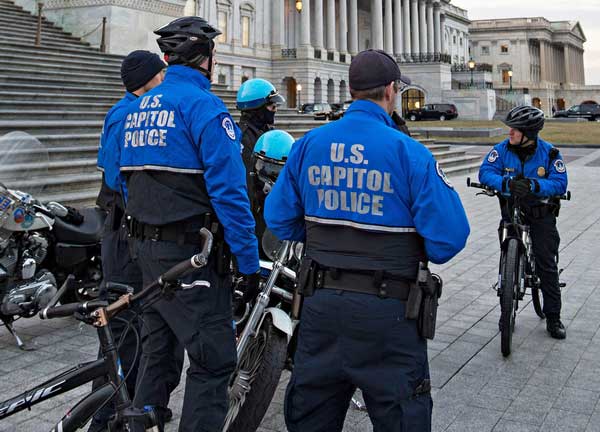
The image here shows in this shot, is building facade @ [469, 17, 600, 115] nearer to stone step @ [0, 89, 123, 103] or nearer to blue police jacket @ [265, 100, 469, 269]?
stone step @ [0, 89, 123, 103]

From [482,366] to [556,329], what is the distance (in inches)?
45.8

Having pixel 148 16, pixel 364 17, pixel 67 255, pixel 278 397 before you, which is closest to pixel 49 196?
pixel 67 255

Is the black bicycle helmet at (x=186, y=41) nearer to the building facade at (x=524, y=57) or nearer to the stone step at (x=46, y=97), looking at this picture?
the stone step at (x=46, y=97)

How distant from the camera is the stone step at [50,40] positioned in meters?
17.4

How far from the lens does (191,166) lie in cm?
360

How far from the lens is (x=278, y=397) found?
5.12 meters

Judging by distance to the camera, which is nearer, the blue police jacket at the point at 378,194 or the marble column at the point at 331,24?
the blue police jacket at the point at 378,194

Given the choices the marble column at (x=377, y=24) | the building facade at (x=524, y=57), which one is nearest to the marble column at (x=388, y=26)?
the marble column at (x=377, y=24)

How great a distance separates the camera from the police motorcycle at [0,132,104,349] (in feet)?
19.6

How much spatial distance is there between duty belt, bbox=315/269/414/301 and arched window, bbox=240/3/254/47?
62.3 m

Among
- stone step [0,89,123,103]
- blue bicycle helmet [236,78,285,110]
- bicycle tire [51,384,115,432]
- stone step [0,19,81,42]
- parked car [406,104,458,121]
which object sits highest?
parked car [406,104,458,121]

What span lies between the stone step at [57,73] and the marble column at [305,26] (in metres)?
50.4

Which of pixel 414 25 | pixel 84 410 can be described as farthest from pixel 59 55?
pixel 414 25

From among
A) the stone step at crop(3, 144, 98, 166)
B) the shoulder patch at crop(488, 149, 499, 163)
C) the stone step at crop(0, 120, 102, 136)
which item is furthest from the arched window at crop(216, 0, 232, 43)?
the shoulder patch at crop(488, 149, 499, 163)
